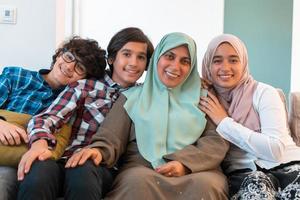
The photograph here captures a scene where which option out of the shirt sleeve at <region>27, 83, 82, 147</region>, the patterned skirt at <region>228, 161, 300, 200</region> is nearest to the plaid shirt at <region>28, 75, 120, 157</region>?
the shirt sleeve at <region>27, 83, 82, 147</region>

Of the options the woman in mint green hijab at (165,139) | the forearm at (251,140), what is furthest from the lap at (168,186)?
the forearm at (251,140)

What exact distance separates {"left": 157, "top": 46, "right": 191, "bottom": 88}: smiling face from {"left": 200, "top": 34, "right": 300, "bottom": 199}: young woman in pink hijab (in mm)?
141

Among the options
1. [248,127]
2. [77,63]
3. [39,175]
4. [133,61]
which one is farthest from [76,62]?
[248,127]

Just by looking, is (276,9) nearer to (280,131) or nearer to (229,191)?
(280,131)

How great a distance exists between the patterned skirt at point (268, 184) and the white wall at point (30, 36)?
49.2 inches

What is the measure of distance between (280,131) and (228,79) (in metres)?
0.33

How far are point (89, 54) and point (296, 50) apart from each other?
208 centimetres

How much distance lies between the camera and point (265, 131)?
1517 mm

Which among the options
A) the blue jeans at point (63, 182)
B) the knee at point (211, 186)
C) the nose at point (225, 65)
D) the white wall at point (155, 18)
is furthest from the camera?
the white wall at point (155, 18)

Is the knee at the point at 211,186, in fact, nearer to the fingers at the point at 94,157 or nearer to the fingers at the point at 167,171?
the fingers at the point at 167,171

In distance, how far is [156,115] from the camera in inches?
62.3

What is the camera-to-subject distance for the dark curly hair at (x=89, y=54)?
1.77 m

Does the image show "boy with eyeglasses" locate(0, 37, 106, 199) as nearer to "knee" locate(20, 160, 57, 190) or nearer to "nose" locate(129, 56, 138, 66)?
"nose" locate(129, 56, 138, 66)

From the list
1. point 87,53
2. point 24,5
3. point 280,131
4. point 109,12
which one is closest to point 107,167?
point 87,53
